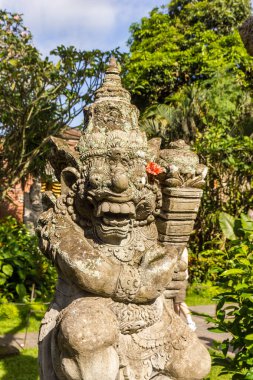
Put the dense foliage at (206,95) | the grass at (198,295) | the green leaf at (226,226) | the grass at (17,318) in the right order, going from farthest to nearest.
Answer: the dense foliage at (206,95), the grass at (198,295), the grass at (17,318), the green leaf at (226,226)

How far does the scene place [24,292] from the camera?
6.43 m

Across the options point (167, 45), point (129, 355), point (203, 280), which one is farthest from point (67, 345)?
point (167, 45)

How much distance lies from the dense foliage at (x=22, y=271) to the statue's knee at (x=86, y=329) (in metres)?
4.53

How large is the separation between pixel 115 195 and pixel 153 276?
16.4 inches

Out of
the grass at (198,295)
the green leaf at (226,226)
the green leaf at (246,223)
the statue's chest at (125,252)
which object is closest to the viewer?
the statue's chest at (125,252)

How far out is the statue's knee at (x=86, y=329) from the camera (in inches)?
69.2

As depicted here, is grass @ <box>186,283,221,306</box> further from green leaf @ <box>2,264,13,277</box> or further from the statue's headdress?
the statue's headdress


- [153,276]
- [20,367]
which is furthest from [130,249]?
[20,367]

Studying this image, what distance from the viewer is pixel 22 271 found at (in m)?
6.64

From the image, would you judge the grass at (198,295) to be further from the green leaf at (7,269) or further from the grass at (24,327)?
the green leaf at (7,269)

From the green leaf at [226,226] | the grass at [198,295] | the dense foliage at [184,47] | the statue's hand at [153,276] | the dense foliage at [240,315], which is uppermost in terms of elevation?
the dense foliage at [184,47]

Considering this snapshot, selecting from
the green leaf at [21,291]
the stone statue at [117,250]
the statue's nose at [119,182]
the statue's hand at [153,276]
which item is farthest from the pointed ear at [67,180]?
the green leaf at [21,291]

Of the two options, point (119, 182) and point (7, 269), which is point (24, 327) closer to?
point (7, 269)

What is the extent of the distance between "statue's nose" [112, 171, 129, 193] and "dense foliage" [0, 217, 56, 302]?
4693 mm
